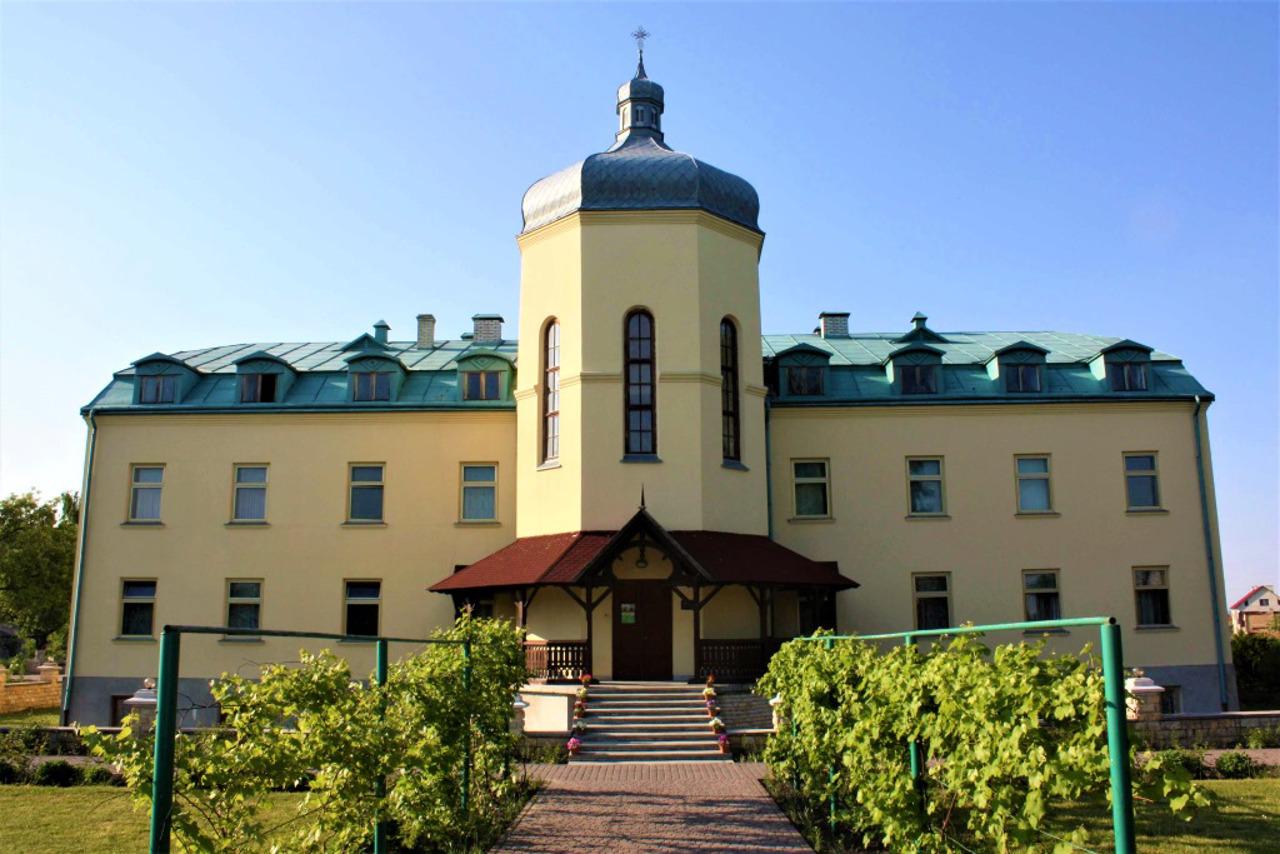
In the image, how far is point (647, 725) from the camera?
18266 mm

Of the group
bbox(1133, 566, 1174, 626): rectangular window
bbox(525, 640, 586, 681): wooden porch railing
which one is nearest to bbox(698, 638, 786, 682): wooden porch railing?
bbox(525, 640, 586, 681): wooden porch railing

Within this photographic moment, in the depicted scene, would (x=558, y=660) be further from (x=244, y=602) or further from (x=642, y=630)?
(x=244, y=602)

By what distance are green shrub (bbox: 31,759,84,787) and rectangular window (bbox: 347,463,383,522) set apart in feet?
35.2

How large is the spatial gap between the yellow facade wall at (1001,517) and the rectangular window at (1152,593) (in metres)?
0.20

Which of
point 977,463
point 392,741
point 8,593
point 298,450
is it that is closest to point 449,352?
point 298,450

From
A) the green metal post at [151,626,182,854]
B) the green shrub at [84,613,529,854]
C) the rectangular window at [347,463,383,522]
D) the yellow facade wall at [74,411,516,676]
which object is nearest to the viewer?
the green metal post at [151,626,182,854]

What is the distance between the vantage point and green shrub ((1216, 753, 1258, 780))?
1497 centimetres

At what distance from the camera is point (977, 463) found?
25750 mm

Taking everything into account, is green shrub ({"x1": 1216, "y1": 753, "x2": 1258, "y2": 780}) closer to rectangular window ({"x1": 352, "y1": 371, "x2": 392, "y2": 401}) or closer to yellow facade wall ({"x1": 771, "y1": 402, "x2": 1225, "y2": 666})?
yellow facade wall ({"x1": 771, "y1": 402, "x2": 1225, "y2": 666})

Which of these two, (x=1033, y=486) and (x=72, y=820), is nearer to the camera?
(x=72, y=820)

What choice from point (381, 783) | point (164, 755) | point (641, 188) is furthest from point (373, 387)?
point (164, 755)

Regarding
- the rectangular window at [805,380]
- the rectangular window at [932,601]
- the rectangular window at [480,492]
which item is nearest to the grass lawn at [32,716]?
the rectangular window at [480,492]

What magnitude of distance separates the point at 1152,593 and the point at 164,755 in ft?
82.0

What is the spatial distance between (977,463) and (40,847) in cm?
2123
